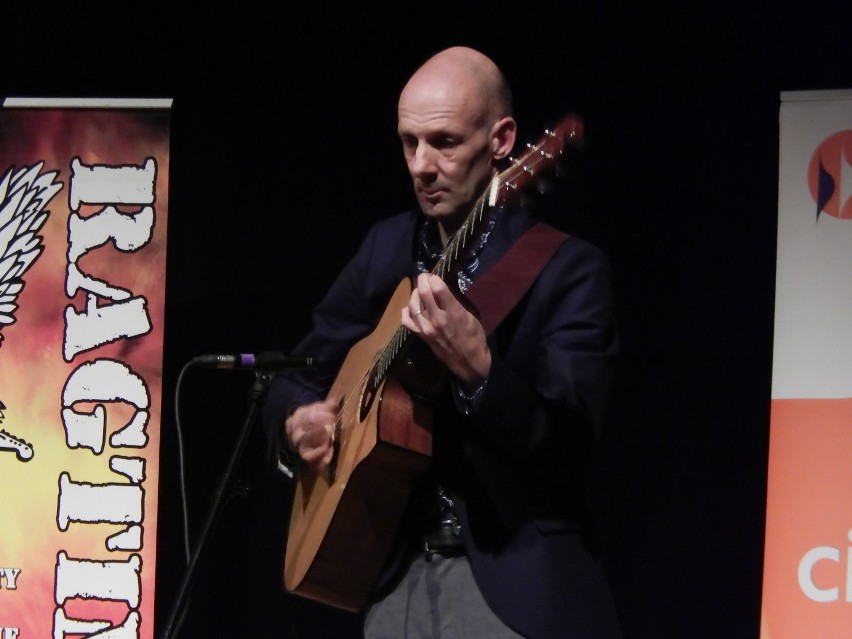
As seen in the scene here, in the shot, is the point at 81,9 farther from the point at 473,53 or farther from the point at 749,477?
the point at 749,477

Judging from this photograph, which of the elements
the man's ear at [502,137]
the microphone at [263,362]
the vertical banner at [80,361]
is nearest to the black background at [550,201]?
the vertical banner at [80,361]

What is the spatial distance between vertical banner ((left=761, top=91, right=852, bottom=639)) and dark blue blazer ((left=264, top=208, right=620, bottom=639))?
2.45ft

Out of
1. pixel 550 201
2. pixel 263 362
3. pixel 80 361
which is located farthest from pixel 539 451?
pixel 80 361

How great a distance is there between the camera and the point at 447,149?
6.56 ft

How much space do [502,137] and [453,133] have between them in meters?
0.11

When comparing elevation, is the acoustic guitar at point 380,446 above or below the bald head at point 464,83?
below

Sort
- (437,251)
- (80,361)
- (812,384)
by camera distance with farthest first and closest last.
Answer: (80,361)
(812,384)
(437,251)

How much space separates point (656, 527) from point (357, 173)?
128cm

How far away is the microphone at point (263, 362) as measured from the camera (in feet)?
7.22

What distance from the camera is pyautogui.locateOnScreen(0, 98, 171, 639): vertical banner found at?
2.83 meters

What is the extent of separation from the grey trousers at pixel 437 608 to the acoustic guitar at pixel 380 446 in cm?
6

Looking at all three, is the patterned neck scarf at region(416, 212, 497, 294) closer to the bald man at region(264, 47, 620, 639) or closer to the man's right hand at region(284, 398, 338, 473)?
the bald man at region(264, 47, 620, 639)

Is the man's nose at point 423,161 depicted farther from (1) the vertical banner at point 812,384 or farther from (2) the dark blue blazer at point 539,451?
(1) the vertical banner at point 812,384

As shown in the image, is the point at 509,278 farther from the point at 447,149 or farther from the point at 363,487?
the point at 363,487
